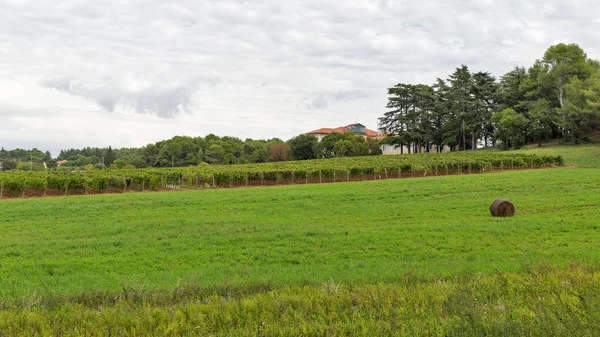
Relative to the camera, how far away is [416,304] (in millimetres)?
5730

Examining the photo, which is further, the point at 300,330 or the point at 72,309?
the point at 72,309

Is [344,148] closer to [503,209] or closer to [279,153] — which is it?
[279,153]

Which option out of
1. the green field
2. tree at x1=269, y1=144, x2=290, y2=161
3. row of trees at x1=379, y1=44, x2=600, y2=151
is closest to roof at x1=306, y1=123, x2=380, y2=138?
tree at x1=269, y1=144, x2=290, y2=161

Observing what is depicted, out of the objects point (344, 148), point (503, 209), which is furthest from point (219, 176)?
point (344, 148)

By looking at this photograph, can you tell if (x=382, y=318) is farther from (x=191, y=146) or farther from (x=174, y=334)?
(x=191, y=146)

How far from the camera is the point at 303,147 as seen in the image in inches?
4065

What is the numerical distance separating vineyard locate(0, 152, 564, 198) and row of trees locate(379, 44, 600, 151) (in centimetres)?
1976

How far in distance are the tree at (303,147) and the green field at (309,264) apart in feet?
243

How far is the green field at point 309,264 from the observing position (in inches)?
206

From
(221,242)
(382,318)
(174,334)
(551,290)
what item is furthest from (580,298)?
(221,242)

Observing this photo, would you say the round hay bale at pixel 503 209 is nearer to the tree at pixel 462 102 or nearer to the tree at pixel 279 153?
the tree at pixel 462 102

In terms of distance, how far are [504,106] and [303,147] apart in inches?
1689

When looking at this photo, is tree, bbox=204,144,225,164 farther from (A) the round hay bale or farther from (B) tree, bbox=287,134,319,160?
(A) the round hay bale

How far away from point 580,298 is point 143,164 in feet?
429
